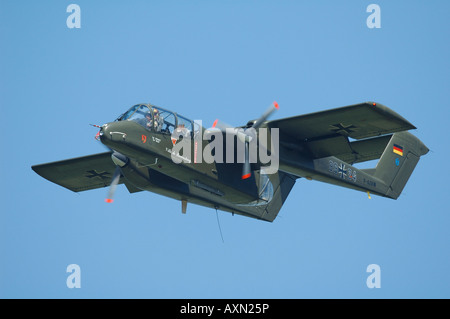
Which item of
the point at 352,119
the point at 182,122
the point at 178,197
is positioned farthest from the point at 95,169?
the point at 352,119

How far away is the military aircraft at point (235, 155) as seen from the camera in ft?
79.8

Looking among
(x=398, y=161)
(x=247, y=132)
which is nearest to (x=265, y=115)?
(x=247, y=132)

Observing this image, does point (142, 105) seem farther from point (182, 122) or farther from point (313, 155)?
point (313, 155)

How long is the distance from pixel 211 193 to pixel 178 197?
1611mm

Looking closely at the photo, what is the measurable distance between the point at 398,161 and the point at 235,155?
828 cm

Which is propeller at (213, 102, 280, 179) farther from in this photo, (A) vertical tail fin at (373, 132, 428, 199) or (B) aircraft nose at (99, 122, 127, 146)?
(A) vertical tail fin at (373, 132, 428, 199)

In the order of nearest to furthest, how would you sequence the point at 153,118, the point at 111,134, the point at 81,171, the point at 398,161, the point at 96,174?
the point at 111,134 < the point at 153,118 < the point at 81,171 < the point at 96,174 < the point at 398,161

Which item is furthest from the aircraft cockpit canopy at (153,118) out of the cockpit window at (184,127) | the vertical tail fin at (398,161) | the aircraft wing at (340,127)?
the vertical tail fin at (398,161)

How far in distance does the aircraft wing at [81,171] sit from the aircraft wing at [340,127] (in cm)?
749

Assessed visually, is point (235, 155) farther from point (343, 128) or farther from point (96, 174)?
point (96, 174)

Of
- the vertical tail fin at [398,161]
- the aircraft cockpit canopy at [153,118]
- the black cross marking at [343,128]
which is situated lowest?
the vertical tail fin at [398,161]

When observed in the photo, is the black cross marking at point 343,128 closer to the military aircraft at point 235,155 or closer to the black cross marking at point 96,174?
the military aircraft at point 235,155

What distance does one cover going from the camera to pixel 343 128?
1024 inches

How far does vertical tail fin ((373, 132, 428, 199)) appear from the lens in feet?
99.5
